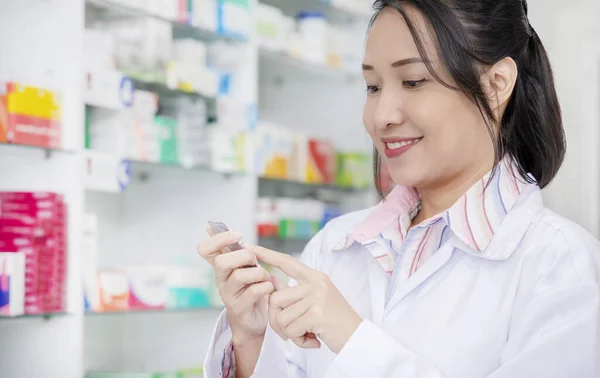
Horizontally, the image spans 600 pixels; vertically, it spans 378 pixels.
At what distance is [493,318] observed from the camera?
64.2 inches

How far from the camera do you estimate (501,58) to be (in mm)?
1766

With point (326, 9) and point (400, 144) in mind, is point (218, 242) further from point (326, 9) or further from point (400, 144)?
point (326, 9)

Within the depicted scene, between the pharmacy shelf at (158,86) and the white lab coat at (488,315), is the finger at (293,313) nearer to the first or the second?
the white lab coat at (488,315)

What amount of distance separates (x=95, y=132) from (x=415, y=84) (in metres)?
1.65

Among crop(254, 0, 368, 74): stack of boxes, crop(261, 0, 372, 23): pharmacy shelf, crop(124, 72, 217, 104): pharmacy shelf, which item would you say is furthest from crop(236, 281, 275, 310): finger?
crop(261, 0, 372, 23): pharmacy shelf

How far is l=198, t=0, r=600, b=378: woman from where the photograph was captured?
1531mm

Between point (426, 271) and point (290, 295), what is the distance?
0.98 feet

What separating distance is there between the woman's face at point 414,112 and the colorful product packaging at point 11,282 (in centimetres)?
132

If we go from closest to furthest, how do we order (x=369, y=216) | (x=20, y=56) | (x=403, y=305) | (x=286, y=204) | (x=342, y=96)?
(x=403, y=305), (x=369, y=216), (x=20, y=56), (x=286, y=204), (x=342, y=96)

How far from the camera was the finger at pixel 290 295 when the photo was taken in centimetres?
155

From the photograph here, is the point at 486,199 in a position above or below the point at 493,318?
above

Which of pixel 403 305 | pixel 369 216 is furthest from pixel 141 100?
pixel 403 305

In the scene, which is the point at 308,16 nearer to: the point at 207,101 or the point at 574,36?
the point at 207,101

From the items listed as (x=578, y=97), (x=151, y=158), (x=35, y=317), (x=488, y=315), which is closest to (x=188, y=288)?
(x=151, y=158)
